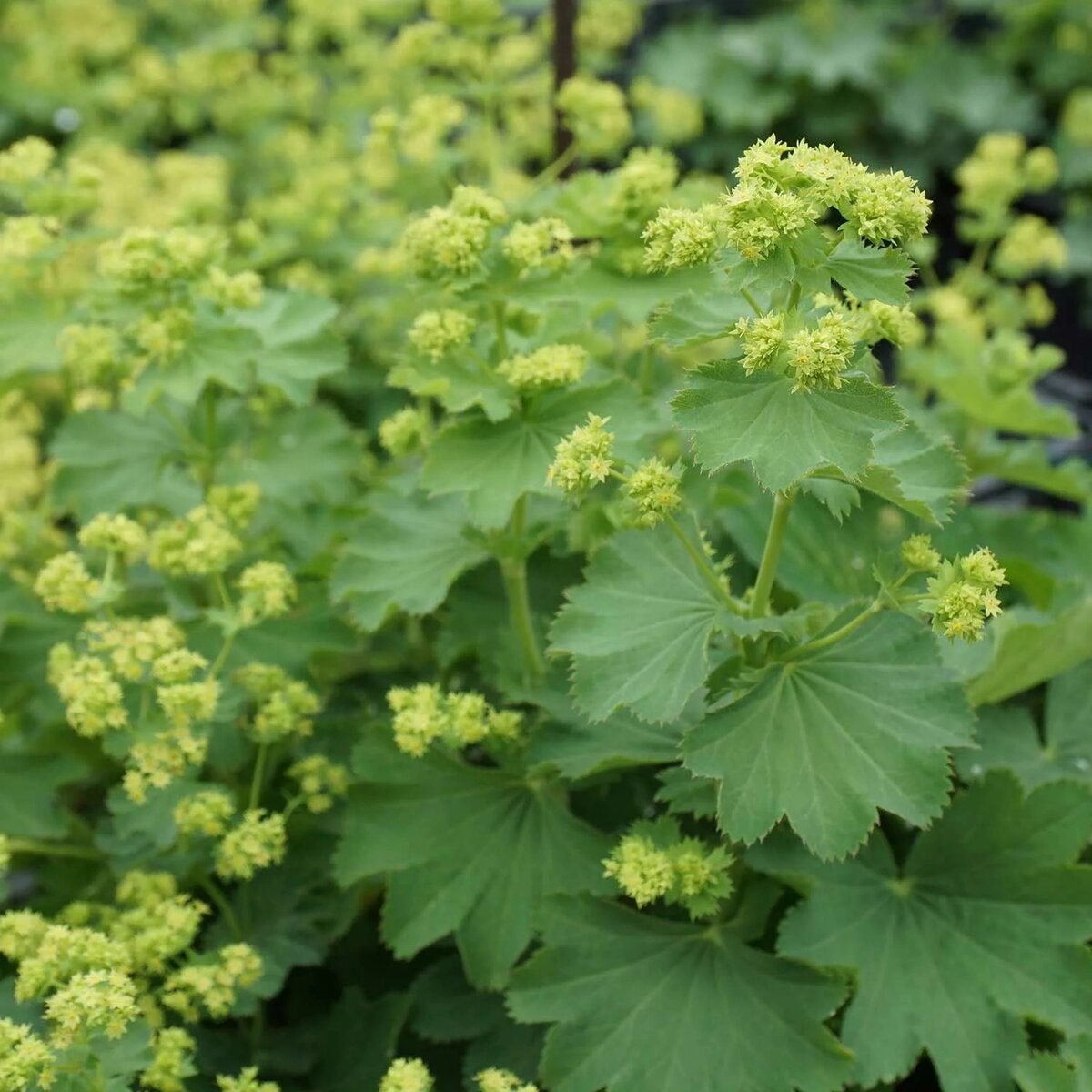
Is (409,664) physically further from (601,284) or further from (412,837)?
(601,284)

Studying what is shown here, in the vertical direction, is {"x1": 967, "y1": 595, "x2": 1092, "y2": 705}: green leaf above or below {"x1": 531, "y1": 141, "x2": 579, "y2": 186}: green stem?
below

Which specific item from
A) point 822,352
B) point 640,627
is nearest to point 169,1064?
point 640,627

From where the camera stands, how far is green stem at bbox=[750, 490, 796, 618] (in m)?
1.29

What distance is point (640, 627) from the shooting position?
52.9 inches

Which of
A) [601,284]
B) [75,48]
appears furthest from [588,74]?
[75,48]

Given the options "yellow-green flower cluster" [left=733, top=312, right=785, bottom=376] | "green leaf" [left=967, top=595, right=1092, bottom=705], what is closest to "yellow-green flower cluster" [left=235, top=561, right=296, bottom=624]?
"yellow-green flower cluster" [left=733, top=312, right=785, bottom=376]

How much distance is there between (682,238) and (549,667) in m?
0.62

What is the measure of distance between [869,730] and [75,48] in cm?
391

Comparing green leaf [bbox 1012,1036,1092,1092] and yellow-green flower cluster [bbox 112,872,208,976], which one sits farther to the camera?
yellow-green flower cluster [bbox 112,872,208,976]

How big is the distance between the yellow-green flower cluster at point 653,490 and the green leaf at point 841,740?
206 mm

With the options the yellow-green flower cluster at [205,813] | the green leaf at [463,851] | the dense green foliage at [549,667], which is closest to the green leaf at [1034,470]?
the dense green foliage at [549,667]

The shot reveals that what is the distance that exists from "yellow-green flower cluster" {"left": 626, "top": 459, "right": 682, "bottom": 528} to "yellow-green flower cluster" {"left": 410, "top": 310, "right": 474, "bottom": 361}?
0.33m

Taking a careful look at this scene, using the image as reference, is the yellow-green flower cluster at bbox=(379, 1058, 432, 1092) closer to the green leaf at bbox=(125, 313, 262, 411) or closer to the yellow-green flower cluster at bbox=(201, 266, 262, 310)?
the green leaf at bbox=(125, 313, 262, 411)

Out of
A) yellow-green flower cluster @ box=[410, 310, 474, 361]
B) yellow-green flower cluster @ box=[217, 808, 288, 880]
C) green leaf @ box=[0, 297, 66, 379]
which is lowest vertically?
yellow-green flower cluster @ box=[217, 808, 288, 880]
